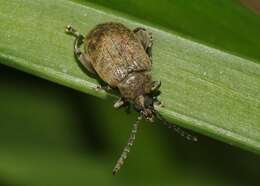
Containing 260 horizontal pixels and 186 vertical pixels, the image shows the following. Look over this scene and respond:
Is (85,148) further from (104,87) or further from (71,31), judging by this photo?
(71,31)

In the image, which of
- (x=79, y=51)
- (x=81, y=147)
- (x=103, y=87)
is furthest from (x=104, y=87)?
(x=81, y=147)

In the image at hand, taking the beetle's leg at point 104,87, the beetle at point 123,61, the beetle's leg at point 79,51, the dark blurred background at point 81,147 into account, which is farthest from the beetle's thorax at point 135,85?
the dark blurred background at point 81,147

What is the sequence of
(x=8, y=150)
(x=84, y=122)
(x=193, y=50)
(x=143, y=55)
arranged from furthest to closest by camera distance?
1. (x=84, y=122)
2. (x=8, y=150)
3. (x=143, y=55)
4. (x=193, y=50)

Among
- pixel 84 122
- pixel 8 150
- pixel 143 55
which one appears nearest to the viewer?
pixel 143 55

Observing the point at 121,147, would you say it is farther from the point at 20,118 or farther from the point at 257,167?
the point at 257,167

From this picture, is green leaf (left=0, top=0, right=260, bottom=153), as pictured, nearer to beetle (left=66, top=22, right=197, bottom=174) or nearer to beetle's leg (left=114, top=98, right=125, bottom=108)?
beetle (left=66, top=22, right=197, bottom=174)

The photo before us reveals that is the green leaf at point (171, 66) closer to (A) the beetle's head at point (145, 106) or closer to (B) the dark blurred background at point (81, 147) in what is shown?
(A) the beetle's head at point (145, 106)

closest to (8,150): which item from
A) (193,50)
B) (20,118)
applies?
(20,118)
